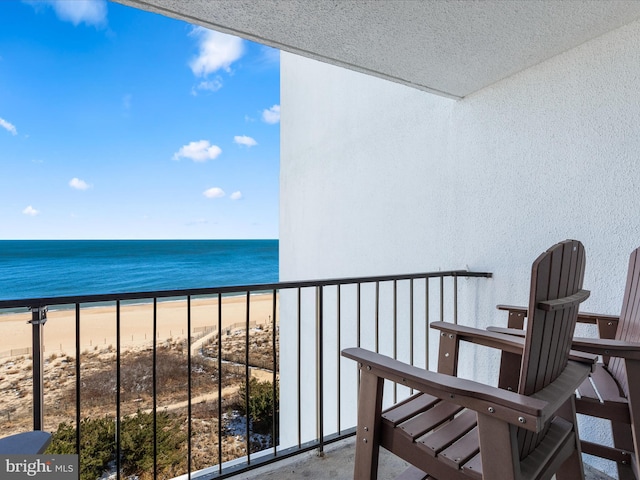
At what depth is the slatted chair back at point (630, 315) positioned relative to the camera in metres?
1.56

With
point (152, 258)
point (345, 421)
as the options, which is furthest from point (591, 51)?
point (152, 258)

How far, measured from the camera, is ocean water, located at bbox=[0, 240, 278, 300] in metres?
19.3

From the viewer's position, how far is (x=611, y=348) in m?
1.32

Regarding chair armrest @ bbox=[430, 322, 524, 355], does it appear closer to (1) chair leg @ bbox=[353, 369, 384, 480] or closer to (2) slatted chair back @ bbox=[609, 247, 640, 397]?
(1) chair leg @ bbox=[353, 369, 384, 480]

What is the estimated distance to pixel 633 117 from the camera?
6.13 ft

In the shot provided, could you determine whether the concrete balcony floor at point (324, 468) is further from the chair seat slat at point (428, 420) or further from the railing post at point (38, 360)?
the railing post at point (38, 360)

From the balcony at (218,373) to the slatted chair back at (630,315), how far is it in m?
0.92

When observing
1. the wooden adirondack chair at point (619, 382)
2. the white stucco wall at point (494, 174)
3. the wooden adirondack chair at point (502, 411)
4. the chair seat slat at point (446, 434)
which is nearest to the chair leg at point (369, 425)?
the wooden adirondack chair at point (502, 411)

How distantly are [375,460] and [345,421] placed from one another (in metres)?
3.20

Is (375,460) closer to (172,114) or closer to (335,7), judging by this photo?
(335,7)

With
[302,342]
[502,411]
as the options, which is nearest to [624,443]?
[502,411]

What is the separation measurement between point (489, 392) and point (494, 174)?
201 cm

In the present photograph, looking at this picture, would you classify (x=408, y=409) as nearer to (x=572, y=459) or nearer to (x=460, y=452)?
(x=460, y=452)

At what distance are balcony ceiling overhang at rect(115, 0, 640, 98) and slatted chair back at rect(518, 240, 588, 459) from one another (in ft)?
4.00
